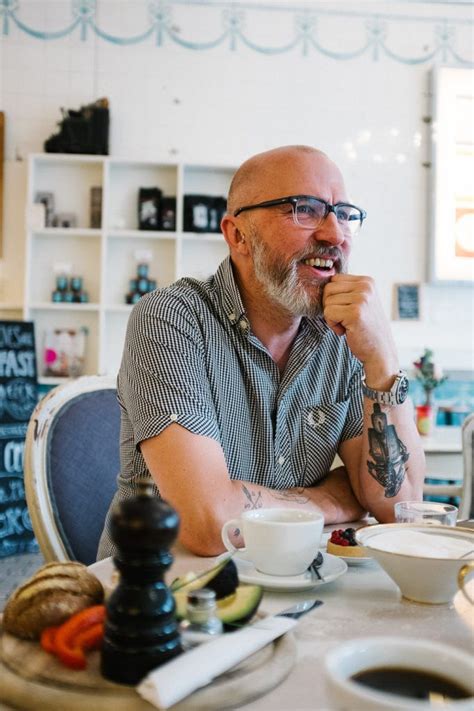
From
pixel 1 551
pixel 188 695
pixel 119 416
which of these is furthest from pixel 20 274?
pixel 188 695

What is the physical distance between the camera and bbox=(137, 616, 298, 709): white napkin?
0.50 metres

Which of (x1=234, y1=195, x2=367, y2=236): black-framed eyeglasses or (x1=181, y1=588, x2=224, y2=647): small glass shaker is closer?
(x1=181, y1=588, x2=224, y2=647): small glass shaker

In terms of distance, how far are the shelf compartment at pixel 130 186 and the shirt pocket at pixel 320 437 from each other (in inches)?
109

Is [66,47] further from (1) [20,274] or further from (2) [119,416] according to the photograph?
(2) [119,416]

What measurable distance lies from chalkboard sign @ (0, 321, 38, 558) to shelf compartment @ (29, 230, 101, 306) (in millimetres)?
459

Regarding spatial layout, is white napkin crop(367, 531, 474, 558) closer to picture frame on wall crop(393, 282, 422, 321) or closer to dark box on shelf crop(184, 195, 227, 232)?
dark box on shelf crop(184, 195, 227, 232)

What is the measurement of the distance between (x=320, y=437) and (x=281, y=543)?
691 mm

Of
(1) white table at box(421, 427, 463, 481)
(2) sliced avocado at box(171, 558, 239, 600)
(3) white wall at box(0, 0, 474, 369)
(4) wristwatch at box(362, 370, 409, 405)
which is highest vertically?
(3) white wall at box(0, 0, 474, 369)

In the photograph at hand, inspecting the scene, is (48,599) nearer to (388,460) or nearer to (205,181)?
(388,460)

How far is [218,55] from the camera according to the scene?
13.5ft

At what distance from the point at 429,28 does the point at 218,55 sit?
4.31 ft

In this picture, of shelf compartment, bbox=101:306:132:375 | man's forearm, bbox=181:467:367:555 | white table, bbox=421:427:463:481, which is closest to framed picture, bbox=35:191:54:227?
shelf compartment, bbox=101:306:132:375

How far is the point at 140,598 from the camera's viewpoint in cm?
55

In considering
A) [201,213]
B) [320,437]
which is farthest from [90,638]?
[201,213]
